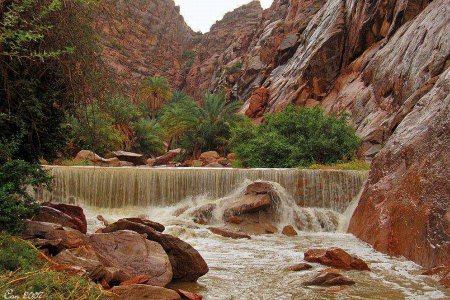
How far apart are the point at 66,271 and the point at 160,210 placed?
10405mm

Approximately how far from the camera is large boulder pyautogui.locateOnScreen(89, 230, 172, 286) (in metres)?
5.99

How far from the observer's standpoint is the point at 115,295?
15.4 feet

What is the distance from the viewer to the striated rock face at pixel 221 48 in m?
59.1

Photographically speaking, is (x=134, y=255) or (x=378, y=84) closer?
(x=134, y=255)

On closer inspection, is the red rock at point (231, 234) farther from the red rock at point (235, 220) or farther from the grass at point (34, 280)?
the grass at point (34, 280)

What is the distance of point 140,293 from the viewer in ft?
16.1

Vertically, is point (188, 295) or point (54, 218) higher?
point (54, 218)

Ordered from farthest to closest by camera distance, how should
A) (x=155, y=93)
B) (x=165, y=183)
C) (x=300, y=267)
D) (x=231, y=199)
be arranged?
(x=155, y=93), (x=165, y=183), (x=231, y=199), (x=300, y=267)

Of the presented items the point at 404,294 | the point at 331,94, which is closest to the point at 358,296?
the point at 404,294

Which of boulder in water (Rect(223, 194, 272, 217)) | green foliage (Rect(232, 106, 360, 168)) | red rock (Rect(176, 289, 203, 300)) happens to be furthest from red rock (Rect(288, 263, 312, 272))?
green foliage (Rect(232, 106, 360, 168))

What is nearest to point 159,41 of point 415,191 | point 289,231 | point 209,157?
point 209,157

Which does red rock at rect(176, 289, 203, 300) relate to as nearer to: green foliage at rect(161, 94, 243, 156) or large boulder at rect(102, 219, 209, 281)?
large boulder at rect(102, 219, 209, 281)

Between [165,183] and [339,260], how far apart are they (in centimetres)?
878

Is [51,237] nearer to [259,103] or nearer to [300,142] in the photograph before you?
[300,142]
